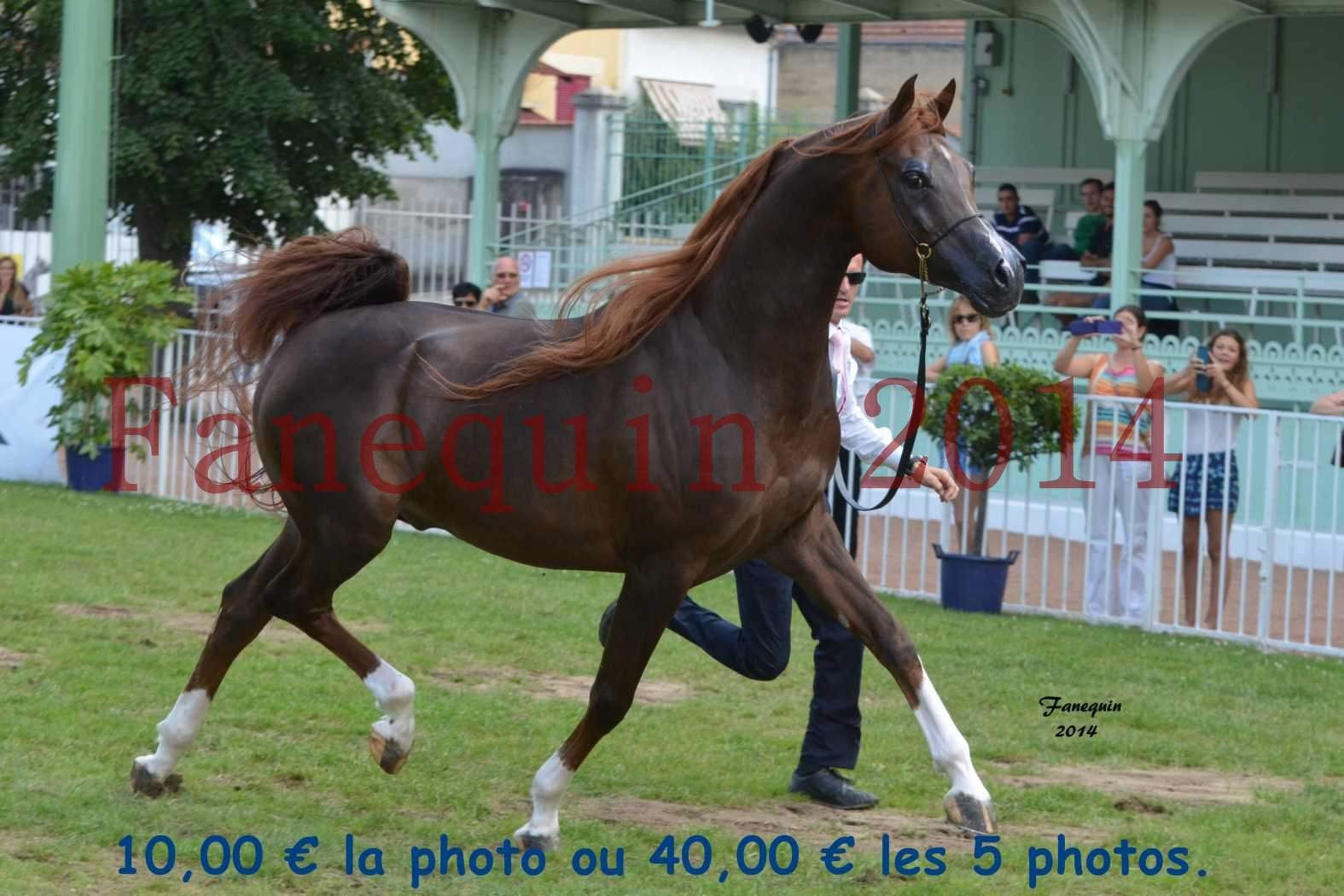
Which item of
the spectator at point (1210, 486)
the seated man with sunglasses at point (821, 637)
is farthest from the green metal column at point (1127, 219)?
the seated man with sunglasses at point (821, 637)

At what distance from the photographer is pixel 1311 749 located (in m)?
6.96

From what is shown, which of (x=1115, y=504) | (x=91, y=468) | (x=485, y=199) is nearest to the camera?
(x=1115, y=504)

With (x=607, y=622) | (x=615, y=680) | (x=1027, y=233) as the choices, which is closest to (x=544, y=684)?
(x=607, y=622)

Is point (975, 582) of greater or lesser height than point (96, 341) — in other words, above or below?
below

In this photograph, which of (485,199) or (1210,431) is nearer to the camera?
(1210,431)

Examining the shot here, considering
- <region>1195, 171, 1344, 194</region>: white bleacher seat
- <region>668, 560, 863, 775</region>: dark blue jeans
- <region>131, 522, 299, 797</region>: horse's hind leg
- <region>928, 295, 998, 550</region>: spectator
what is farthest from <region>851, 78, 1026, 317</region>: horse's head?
<region>1195, 171, 1344, 194</region>: white bleacher seat

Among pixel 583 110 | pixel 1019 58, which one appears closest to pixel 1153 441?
pixel 1019 58

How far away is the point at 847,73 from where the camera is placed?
17.3 metres

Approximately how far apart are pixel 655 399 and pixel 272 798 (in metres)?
1.78

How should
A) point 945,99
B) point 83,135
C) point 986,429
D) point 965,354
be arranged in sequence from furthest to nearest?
point 83,135 < point 965,354 < point 986,429 < point 945,99

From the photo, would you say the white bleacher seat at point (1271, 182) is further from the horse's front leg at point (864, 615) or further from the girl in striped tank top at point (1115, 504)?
the horse's front leg at point (864, 615)

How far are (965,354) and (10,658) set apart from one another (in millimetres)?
5958

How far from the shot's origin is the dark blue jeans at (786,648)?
5.90 metres

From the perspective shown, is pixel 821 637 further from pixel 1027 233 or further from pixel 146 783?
pixel 1027 233
